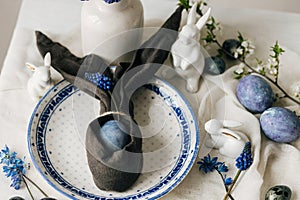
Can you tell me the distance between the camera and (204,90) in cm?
99

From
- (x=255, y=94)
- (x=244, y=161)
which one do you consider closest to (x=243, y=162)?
(x=244, y=161)

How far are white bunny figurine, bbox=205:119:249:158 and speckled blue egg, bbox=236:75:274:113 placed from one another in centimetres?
6

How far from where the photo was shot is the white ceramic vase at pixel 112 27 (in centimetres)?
96

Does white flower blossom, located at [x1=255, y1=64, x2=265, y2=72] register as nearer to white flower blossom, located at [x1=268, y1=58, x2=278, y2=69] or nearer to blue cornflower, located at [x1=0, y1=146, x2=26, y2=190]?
white flower blossom, located at [x1=268, y1=58, x2=278, y2=69]

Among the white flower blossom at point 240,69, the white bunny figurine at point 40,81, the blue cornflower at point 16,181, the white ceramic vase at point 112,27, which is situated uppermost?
the white ceramic vase at point 112,27

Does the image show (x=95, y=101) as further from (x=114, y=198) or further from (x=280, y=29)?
(x=280, y=29)

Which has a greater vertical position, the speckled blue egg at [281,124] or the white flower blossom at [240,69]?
the white flower blossom at [240,69]

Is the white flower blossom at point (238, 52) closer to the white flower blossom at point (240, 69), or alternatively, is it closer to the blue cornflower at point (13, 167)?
the white flower blossom at point (240, 69)

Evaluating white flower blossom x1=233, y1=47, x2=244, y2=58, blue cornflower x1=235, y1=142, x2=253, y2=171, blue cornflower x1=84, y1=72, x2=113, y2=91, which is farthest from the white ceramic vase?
blue cornflower x1=235, y1=142, x2=253, y2=171

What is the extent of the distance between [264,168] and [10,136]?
1.30ft

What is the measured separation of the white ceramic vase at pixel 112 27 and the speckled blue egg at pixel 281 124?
0.85 ft

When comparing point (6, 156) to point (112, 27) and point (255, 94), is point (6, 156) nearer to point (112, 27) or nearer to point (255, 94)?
point (112, 27)

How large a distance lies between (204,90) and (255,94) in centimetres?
9

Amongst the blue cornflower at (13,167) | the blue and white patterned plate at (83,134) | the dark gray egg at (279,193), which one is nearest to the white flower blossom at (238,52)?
the blue and white patterned plate at (83,134)
